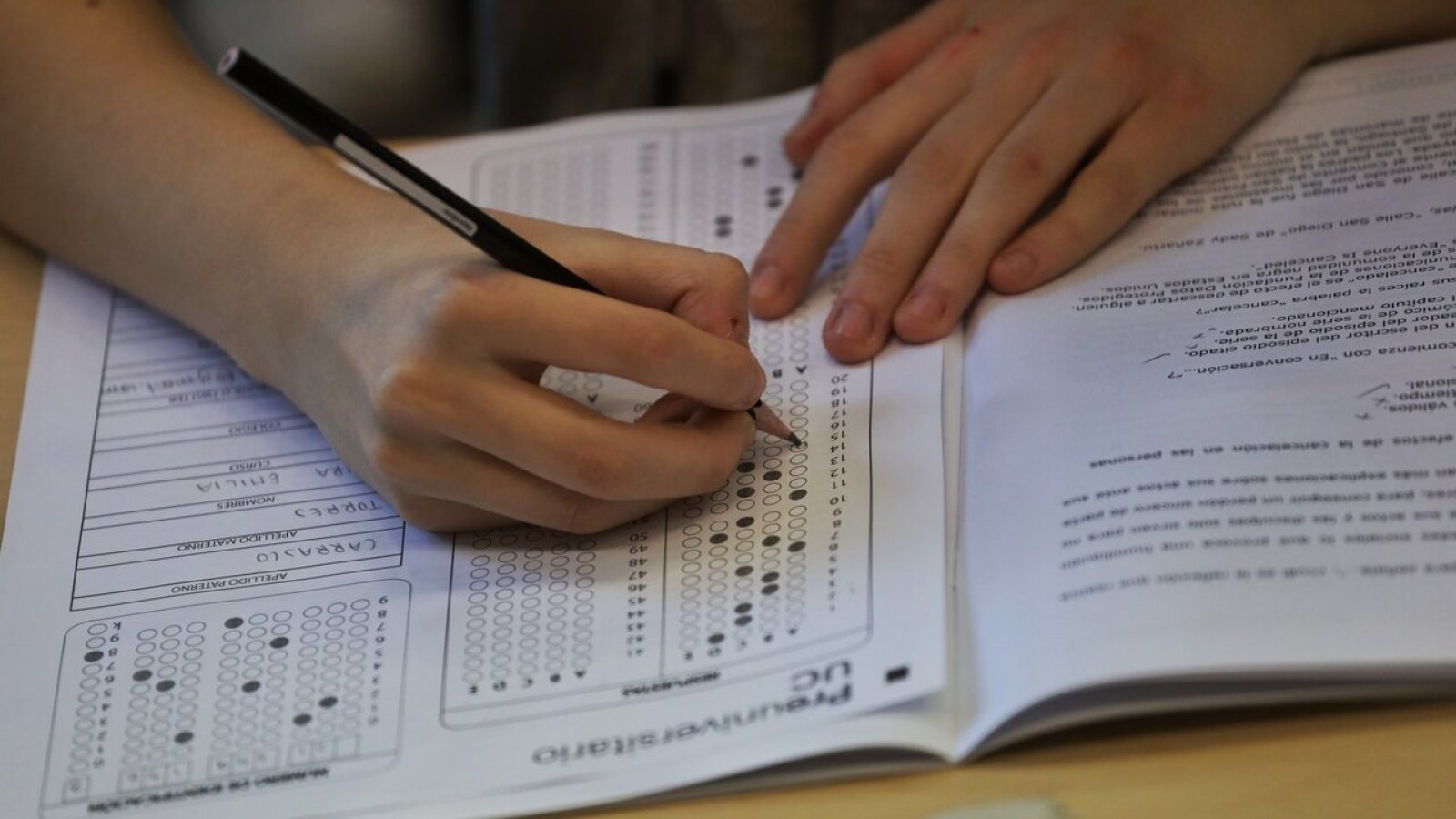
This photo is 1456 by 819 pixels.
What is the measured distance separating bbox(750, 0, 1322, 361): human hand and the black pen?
17 cm

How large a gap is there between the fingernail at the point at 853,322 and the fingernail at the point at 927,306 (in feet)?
0.06

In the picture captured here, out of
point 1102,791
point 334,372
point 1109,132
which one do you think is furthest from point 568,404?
point 1109,132

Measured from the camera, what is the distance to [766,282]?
686mm

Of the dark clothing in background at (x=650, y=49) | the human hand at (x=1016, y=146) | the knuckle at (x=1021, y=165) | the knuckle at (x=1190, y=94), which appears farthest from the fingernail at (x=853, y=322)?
the dark clothing in background at (x=650, y=49)

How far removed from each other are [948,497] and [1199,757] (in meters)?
0.15

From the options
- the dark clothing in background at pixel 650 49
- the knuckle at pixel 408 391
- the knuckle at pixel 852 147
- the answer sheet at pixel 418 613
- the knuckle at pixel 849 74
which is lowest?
the answer sheet at pixel 418 613

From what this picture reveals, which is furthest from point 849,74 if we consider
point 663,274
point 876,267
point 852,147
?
point 663,274

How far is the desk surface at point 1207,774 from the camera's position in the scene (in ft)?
1.47

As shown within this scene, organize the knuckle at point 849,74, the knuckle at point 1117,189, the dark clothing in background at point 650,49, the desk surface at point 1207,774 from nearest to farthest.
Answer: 1. the desk surface at point 1207,774
2. the knuckle at point 1117,189
3. the knuckle at point 849,74
4. the dark clothing in background at point 650,49

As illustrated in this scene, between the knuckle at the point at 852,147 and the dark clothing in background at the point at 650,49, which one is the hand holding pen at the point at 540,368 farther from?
the dark clothing in background at the point at 650,49

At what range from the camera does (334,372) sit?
0.59 metres

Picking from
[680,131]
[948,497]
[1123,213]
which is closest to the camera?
[948,497]

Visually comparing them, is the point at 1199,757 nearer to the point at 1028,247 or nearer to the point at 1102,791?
the point at 1102,791

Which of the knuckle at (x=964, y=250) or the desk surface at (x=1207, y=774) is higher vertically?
the knuckle at (x=964, y=250)
